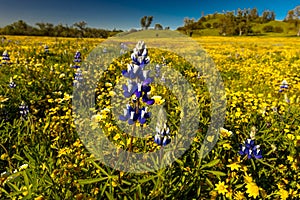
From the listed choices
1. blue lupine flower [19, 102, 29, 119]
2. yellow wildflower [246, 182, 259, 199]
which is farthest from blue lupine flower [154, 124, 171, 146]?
blue lupine flower [19, 102, 29, 119]

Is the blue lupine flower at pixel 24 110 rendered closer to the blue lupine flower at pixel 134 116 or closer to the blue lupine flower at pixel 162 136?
the blue lupine flower at pixel 134 116

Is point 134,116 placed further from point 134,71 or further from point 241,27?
point 241,27

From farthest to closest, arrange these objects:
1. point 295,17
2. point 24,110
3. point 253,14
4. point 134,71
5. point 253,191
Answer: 1. point 253,14
2. point 295,17
3. point 24,110
4. point 253,191
5. point 134,71

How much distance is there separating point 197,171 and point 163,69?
4982mm

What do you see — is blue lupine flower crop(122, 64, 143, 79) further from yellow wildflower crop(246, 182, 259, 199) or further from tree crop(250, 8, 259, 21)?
tree crop(250, 8, 259, 21)

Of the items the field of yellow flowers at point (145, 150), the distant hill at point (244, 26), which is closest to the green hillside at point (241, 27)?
the distant hill at point (244, 26)

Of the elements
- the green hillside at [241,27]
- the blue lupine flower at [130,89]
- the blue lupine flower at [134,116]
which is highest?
the green hillside at [241,27]

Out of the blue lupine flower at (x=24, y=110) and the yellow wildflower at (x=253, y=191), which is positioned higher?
the blue lupine flower at (x=24, y=110)

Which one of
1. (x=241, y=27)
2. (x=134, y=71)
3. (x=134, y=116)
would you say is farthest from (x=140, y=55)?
(x=241, y=27)

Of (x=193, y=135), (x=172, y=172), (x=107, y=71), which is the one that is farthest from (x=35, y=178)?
(x=107, y=71)

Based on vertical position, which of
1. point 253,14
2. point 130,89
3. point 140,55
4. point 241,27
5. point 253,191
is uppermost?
point 253,14

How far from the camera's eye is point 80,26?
21.3 m

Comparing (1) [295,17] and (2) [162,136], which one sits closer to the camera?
(2) [162,136]

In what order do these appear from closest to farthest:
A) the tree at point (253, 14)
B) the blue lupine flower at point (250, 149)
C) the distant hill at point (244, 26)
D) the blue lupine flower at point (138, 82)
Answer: the blue lupine flower at point (138, 82) < the blue lupine flower at point (250, 149) < the distant hill at point (244, 26) < the tree at point (253, 14)
